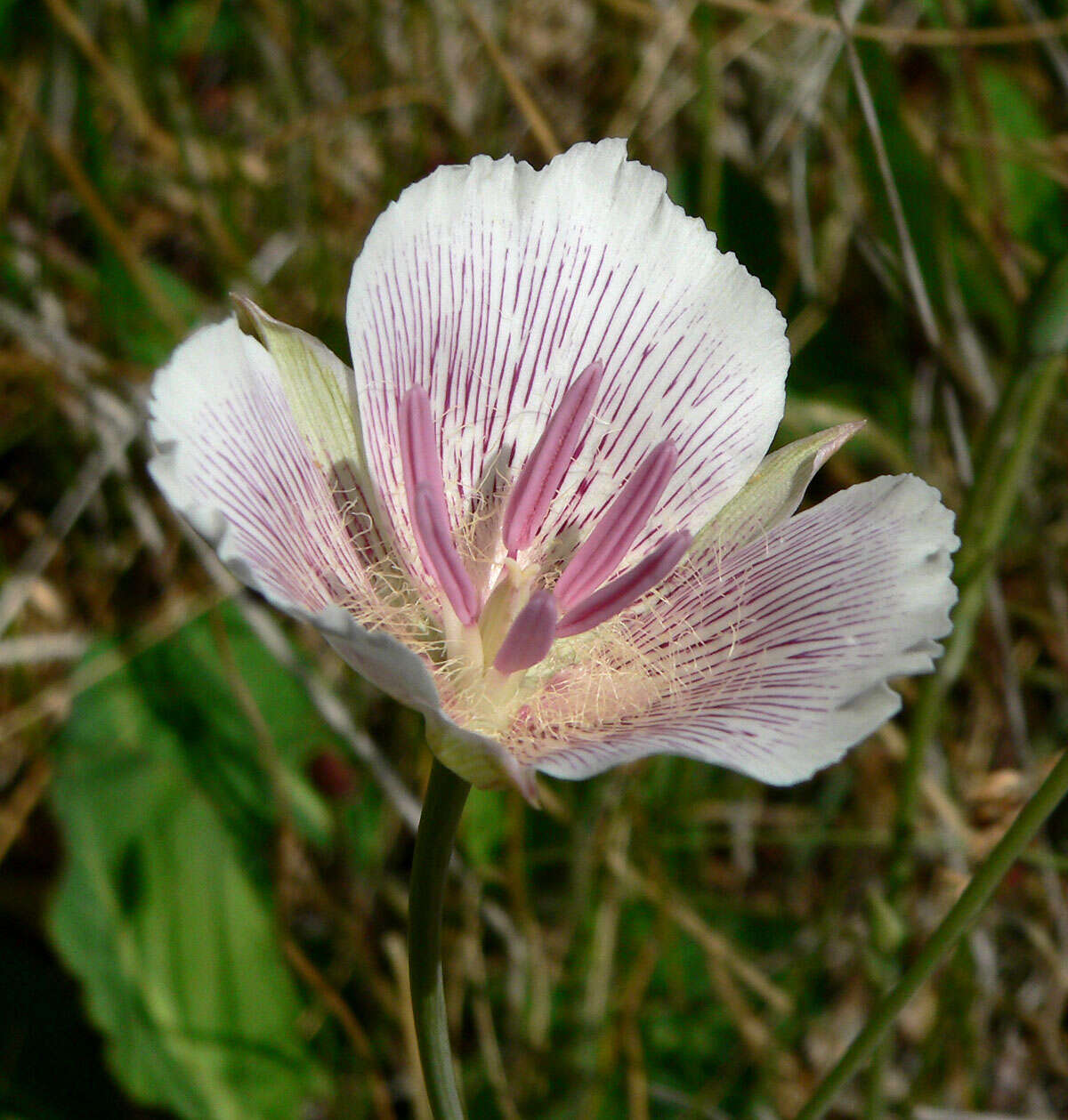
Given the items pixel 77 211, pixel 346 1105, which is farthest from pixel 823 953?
pixel 77 211

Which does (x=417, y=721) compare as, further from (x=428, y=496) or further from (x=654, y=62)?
(x=654, y=62)

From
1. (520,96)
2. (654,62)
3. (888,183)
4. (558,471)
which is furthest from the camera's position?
(654,62)

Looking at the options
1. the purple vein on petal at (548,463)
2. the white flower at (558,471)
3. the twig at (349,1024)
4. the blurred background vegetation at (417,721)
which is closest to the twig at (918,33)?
the blurred background vegetation at (417,721)

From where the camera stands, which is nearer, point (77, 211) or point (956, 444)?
point (956, 444)

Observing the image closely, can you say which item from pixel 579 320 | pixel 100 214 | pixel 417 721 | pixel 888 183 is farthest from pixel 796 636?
pixel 100 214

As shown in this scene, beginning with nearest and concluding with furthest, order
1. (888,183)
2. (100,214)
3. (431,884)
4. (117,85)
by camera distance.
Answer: (431,884) < (888,183) < (100,214) < (117,85)

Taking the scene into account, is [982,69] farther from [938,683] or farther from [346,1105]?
[346,1105]
